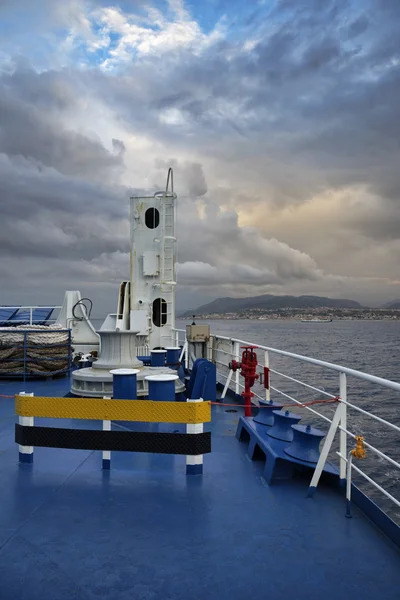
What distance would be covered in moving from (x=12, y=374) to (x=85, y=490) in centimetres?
713

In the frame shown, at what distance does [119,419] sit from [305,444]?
6.16 feet

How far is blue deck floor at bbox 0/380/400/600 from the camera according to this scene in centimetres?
268

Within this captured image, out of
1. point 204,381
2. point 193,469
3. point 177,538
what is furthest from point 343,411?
point 204,381

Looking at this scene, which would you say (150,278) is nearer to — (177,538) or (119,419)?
(119,419)

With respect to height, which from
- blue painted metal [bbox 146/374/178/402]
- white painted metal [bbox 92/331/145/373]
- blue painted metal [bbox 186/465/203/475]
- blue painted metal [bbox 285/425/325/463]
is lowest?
blue painted metal [bbox 186/465/203/475]

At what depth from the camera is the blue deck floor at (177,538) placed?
8.80 ft

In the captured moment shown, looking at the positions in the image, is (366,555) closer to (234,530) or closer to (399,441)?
(234,530)

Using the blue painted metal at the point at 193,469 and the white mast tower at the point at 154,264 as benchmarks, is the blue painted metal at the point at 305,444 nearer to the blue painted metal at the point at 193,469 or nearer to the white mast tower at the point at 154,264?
the blue painted metal at the point at 193,469

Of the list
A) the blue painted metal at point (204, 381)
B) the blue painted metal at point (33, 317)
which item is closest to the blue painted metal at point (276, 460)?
the blue painted metal at point (204, 381)

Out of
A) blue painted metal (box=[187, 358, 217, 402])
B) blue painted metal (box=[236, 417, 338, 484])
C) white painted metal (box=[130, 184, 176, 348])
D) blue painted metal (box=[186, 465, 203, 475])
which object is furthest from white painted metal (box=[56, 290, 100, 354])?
blue painted metal (box=[186, 465, 203, 475])

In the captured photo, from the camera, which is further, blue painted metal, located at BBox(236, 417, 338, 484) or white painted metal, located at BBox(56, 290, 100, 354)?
white painted metal, located at BBox(56, 290, 100, 354)

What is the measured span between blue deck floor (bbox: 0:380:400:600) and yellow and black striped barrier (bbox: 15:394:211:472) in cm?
33

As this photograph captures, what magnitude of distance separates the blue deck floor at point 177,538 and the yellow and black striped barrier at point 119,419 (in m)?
0.33

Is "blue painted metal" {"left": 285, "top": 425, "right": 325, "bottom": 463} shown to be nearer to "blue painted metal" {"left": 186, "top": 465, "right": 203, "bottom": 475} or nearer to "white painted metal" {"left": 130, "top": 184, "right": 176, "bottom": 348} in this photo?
"blue painted metal" {"left": 186, "top": 465, "right": 203, "bottom": 475}
